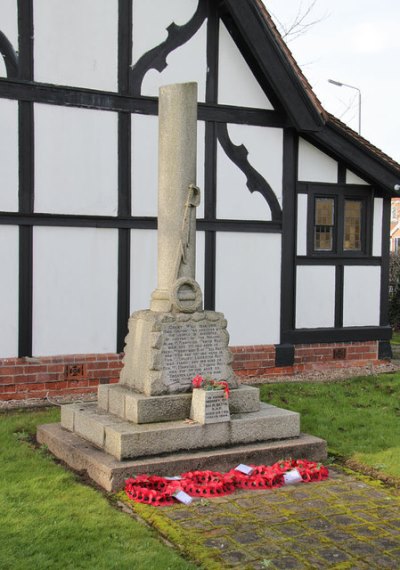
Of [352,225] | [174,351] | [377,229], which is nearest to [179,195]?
[174,351]

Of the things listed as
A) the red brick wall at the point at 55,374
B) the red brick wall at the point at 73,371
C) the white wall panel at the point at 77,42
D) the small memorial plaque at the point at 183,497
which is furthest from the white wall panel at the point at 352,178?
the small memorial plaque at the point at 183,497

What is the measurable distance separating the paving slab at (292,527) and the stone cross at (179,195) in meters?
2.12

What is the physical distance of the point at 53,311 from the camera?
10352mm

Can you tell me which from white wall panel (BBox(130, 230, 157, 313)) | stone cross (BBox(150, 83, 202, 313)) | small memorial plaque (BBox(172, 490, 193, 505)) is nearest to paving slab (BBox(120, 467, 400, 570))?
small memorial plaque (BBox(172, 490, 193, 505))

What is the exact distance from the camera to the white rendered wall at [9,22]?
9969mm

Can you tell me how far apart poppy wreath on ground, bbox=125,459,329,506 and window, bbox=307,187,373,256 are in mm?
6506

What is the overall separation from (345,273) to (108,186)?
4804 mm

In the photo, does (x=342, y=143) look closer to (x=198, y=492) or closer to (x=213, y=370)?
(x=213, y=370)

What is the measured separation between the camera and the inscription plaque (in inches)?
277

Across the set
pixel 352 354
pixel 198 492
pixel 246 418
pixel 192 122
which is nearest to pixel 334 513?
pixel 198 492

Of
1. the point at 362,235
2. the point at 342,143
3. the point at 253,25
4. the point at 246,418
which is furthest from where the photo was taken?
the point at 362,235

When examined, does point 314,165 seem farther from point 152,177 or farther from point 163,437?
point 163,437

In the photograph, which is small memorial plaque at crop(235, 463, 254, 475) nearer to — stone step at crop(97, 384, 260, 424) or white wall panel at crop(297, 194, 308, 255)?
stone step at crop(97, 384, 260, 424)

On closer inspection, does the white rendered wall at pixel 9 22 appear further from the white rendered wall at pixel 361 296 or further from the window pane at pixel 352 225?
the white rendered wall at pixel 361 296
